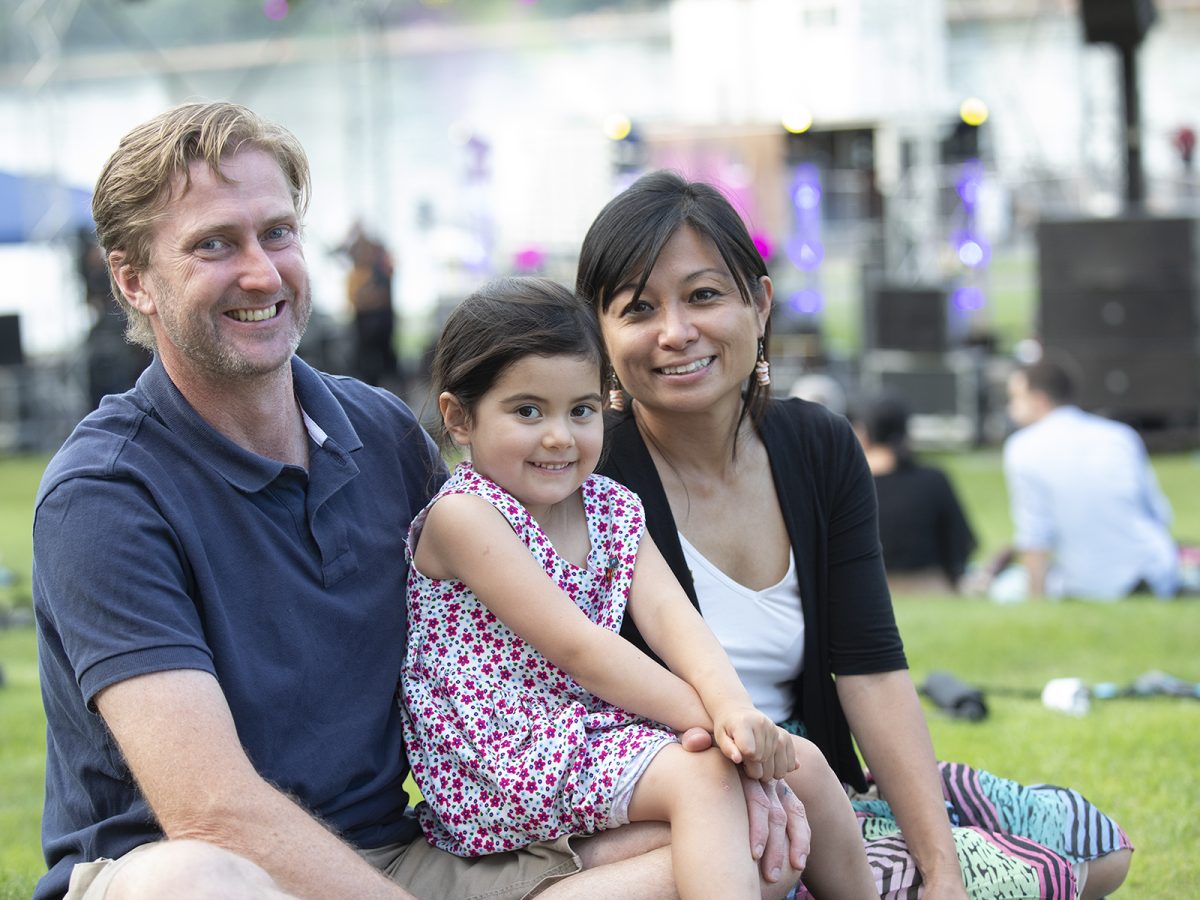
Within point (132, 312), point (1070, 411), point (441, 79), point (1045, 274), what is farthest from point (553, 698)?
point (441, 79)

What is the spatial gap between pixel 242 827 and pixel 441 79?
2322 centimetres

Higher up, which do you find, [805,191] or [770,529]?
[805,191]

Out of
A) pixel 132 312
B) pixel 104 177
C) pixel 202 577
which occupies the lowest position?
pixel 202 577

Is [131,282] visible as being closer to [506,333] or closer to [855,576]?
[506,333]

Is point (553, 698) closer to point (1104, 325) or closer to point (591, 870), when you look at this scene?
point (591, 870)

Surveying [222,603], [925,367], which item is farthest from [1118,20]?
[222,603]

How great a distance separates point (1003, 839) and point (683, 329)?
112 cm

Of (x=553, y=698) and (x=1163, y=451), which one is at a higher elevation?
(x=553, y=698)

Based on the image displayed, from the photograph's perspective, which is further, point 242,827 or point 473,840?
point 473,840

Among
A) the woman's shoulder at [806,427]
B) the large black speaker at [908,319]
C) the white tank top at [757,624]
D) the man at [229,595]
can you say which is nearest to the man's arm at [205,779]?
the man at [229,595]

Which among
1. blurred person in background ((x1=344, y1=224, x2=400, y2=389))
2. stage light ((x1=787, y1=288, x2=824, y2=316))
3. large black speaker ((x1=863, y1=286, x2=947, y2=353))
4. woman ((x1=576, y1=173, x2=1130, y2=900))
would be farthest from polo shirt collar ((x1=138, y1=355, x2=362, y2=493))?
stage light ((x1=787, y1=288, x2=824, y2=316))

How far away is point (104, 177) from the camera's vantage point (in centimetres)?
237

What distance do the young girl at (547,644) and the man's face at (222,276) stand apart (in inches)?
12.2

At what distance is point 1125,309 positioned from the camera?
1183cm
